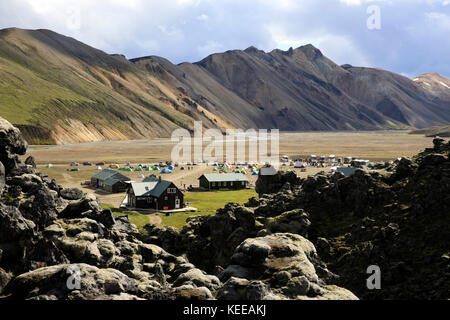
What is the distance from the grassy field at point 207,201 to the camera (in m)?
63.8

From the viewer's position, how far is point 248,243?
76.4 ft

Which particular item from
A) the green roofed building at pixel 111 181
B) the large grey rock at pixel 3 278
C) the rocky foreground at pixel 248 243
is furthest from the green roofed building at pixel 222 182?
the large grey rock at pixel 3 278

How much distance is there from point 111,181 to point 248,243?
73742 millimetres

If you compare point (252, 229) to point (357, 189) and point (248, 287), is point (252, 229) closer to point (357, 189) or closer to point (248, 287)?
point (357, 189)

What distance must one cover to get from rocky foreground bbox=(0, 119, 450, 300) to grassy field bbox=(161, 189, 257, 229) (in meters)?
13.1

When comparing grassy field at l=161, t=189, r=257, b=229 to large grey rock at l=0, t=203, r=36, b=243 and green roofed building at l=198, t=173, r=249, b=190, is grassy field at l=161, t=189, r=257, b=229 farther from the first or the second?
large grey rock at l=0, t=203, r=36, b=243

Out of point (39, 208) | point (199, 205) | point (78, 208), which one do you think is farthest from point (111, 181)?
point (39, 208)

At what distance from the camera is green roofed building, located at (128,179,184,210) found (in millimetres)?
71000

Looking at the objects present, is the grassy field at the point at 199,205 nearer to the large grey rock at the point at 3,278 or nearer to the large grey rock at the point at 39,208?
the large grey rock at the point at 39,208

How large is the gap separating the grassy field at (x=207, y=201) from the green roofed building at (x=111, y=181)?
16182 millimetres

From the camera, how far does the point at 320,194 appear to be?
1736 inches
